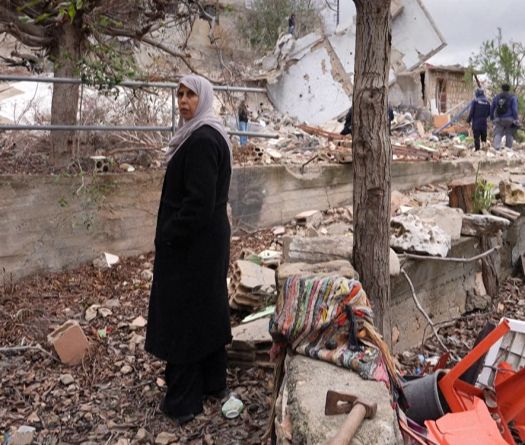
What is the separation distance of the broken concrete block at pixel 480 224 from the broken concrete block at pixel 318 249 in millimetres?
2271

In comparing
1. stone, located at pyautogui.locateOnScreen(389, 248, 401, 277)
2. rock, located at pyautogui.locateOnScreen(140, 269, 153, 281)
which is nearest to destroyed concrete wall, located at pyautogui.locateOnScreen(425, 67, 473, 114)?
rock, located at pyautogui.locateOnScreen(140, 269, 153, 281)

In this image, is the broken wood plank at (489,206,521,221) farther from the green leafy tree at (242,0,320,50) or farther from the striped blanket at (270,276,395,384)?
the green leafy tree at (242,0,320,50)

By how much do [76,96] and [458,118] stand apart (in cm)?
2038

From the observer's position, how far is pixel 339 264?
3.12 meters

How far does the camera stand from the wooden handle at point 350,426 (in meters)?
1.68

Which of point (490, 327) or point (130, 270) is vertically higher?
point (130, 270)

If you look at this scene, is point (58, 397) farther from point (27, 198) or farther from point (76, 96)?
point (76, 96)

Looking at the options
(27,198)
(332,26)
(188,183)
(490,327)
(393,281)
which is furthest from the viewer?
(332,26)

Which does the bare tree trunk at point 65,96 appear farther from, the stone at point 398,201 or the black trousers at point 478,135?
the black trousers at point 478,135

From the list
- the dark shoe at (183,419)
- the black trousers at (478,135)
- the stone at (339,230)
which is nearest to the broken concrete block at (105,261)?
the stone at (339,230)

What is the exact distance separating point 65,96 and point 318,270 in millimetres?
3956

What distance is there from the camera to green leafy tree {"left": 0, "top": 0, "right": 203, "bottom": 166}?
17.1 ft

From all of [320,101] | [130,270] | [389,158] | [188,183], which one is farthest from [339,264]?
[320,101]

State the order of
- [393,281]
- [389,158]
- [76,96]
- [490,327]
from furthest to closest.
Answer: [76,96]
[393,281]
[490,327]
[389,158]
